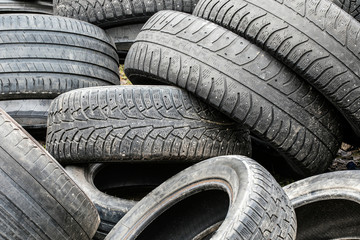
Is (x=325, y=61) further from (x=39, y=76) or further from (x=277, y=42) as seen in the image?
(x=39, y=76)

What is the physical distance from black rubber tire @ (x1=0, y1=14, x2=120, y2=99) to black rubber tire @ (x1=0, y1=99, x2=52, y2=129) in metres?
0.06

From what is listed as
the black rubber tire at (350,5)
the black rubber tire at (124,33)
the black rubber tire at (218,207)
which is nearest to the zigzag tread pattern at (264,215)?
the black rubber tire at (218,207)

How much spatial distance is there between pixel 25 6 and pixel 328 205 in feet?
13.9

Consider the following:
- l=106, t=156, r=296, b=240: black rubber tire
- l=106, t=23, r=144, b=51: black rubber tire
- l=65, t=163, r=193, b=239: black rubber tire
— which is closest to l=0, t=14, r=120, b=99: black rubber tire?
l=106, t=23, r=144, b=51: black rubber tire

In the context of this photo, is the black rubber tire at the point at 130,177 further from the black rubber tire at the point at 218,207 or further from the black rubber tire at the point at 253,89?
the black rubber tire at the point at 218,207

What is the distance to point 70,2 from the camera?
14.7ft

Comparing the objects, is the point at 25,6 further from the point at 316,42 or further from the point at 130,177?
the point at 316,42

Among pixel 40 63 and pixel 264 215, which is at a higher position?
pixel 264 215

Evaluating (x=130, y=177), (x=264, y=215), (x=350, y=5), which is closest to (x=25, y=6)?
(x=130, y=177)

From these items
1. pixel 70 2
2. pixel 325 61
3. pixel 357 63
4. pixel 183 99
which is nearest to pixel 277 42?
pixel 325 61

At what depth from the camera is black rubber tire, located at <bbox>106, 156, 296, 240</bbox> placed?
1798 mm

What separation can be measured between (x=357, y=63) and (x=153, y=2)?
2149mm

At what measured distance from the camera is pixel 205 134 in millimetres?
2879

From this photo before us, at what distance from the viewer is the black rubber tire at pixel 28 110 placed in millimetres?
3757
